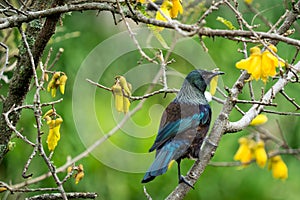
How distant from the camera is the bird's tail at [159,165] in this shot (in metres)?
1.54

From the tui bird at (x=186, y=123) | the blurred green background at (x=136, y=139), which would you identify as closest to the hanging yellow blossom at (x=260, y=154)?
the tui bird at (x=186, y=123)

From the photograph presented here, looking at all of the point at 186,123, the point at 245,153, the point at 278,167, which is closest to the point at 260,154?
the point at 245,153

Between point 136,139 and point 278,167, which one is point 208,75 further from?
point 136,139

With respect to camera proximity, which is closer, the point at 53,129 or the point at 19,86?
the point at 53,129

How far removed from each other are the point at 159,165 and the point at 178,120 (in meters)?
0.19

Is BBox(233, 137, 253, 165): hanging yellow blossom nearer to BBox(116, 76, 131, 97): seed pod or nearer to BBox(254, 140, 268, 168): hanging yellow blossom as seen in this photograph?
BBox(254, 140, 268, 168): hanging yellow blossom

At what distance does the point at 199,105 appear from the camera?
185 centimetres

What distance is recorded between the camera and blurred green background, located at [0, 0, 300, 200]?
307cm

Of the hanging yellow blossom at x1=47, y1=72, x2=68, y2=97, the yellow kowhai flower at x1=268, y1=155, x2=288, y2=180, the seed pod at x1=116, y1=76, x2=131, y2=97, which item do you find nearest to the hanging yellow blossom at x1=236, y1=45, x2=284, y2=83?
the seed pod at x1=116, y1=76, x2=131, y2=97

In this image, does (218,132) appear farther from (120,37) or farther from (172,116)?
(120,37)

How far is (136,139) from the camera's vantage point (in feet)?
10.0

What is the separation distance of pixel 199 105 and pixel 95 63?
3.84ft

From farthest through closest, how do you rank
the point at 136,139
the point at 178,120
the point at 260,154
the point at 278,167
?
the point at 136,139 → the point at 278,167 → the point at 260,154 → the point at 178,120

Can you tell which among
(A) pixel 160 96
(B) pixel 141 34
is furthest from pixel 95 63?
(B) pixel 141 34
